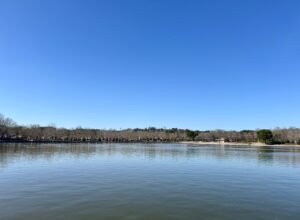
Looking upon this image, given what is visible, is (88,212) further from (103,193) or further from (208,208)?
(208,208)

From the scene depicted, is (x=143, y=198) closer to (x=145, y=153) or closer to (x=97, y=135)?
(x=145, y=153)

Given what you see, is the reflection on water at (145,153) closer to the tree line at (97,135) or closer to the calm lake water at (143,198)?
the calm lake water at (143,198)

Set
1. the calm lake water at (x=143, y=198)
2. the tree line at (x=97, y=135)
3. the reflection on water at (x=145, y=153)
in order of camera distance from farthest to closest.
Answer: the tree line at (x=97, y=135) < the reflection on water at (x=145, y=153) < the calm lake water at (x=143, y=198)

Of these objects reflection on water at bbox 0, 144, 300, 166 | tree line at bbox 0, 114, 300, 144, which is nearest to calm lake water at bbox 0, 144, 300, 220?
reflection on water at bbox 0, 144, 300, 166

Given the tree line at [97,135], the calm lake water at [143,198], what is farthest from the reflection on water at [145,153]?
the tree line at [97,135]

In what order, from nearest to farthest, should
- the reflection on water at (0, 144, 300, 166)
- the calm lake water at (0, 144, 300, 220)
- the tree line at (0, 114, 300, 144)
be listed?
the calm lake water at (0, 144, 300, 220) → the reflection on water at (0, 144, 300, 166) → the tree line at (0, 114, 300, 144)

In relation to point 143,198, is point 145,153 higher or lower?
higher

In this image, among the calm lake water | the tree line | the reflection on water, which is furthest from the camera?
the tree line

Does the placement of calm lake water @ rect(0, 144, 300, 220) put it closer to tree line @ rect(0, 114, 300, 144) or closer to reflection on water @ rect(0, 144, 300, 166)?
reflection on water @ rect(0, 144, 300, 166)

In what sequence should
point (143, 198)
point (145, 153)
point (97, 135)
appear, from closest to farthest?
point (143, 198) < point (145, 153) < point (97, 135)

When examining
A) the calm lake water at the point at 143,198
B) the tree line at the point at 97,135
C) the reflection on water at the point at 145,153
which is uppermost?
the tree line at the point at 97,135

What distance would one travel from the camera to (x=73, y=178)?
22.5m

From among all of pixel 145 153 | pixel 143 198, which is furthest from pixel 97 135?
pixel 143 198

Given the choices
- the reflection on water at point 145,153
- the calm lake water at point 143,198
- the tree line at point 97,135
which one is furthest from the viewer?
the tree line at point 97,135
